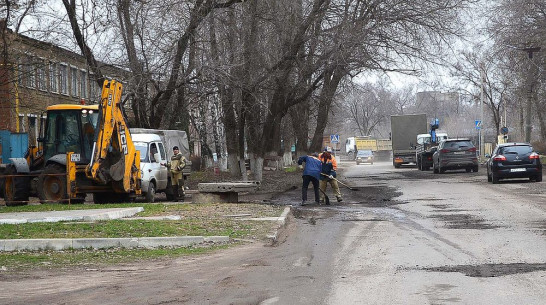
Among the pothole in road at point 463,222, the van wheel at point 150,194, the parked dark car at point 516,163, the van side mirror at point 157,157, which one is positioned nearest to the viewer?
the pothole in road at point 463,222

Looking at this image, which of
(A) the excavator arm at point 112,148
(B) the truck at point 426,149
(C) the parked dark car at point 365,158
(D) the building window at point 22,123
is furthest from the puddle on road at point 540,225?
(C) the parked dark car at point 365,158

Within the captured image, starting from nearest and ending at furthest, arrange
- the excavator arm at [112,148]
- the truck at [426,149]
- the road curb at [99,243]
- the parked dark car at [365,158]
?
1. the road curb at [99,243]
2. the excavator arm at [112,148]
3. the truck at [426,149]
4. the parked dark car at [365,158]

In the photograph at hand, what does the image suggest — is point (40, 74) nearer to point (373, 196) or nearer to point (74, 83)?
point (373, 196)

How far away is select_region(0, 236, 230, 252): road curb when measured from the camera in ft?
41.6

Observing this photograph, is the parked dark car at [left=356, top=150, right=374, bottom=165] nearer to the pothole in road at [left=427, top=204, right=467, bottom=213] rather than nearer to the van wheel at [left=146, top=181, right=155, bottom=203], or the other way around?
the van wheel at [left=146, top=181, right=155, bottom=203]

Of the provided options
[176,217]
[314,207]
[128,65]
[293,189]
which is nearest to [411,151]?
[293,189]

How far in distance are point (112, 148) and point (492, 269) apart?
14.7 metres

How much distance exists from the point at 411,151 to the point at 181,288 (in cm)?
4860

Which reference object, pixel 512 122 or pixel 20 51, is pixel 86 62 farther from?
pixel 512 122

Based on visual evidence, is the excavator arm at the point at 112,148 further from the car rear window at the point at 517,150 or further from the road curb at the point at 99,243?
the car rear window at the point at 517,150

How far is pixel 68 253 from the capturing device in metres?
12.5

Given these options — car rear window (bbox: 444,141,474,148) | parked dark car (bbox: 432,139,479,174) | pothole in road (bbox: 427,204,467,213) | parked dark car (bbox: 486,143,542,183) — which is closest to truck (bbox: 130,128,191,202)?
pothole in road (bbox: 427,204,467,213)

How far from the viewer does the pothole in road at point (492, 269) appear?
31.4 feet

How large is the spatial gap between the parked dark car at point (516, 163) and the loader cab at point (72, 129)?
14299 millimetres
